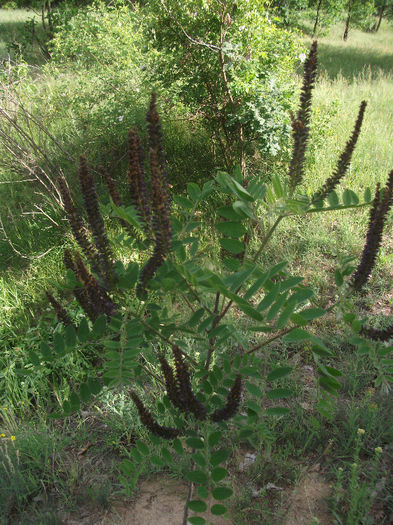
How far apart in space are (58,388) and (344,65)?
1232cm

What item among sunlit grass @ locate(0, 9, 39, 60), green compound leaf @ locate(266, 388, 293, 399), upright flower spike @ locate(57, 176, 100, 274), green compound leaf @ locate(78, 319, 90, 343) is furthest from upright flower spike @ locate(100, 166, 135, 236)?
sunlit grass @ locate(0, 9, 39, 60)

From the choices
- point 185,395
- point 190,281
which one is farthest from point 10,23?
point 185,395

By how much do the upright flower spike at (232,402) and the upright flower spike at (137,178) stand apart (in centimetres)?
52

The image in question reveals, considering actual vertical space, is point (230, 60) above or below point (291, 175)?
above

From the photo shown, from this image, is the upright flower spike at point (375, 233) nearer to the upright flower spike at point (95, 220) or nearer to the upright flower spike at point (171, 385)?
the upright flower spike at point (171, 385)

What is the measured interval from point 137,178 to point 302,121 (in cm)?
50

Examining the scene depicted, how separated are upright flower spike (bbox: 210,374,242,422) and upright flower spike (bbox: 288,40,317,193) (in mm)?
587

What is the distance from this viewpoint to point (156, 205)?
102 centimetres

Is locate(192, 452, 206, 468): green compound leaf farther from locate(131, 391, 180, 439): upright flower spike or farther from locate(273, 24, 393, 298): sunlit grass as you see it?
locate(273, 24, 393, 298): sunlit grass

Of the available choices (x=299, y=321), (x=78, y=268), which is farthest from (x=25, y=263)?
(x=299, y=321)

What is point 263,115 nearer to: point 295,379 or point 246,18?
point 246,18

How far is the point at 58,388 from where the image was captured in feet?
8.67

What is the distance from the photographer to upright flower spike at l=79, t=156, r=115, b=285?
3.58 ft

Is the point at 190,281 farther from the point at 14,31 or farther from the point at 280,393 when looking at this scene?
the point at 14,31
